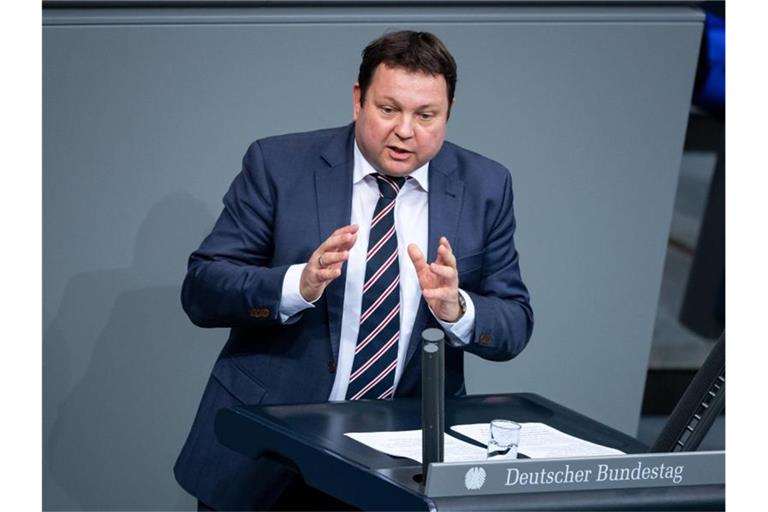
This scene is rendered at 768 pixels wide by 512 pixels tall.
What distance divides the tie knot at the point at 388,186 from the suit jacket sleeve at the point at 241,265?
0.23 m

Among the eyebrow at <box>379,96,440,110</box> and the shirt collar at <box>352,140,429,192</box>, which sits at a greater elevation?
the eyebrow at <box>379,96,440,110</box>

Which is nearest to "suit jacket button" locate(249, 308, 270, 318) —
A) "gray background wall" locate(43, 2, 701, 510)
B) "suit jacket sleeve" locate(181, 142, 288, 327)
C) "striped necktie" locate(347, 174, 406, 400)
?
"suit jacket sleeve" locate(181, 142, 288, 327)

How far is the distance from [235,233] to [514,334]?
61cm

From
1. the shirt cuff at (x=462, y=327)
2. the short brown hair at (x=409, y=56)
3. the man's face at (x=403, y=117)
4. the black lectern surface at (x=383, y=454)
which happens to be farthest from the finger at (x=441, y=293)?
the short brown hair at (x=409, y=56)

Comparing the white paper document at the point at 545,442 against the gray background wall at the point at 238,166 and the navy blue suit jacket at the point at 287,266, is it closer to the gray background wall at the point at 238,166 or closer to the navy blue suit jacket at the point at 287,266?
the navy blue suit jacket at the point at 287,266

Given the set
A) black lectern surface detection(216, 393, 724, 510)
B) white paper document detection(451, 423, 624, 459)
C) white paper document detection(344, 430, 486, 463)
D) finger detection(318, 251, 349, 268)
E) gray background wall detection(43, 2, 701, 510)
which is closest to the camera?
black lectern surface detection(216, 393, 724, 510)

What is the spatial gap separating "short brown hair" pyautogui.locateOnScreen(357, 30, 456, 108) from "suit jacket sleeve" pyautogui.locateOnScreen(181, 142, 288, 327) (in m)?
0.30

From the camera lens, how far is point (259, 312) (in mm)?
2795

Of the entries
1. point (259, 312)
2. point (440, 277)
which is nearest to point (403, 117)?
point (440, 277)

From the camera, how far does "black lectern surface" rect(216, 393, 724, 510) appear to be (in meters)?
2.09

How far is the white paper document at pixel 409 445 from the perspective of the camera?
234cm

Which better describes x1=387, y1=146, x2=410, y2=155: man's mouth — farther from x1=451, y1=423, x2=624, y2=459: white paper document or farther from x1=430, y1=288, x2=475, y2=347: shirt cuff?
x1=451, y1=423, x2=624, y2=459: white paper document

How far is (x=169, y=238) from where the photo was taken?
3.83 m
